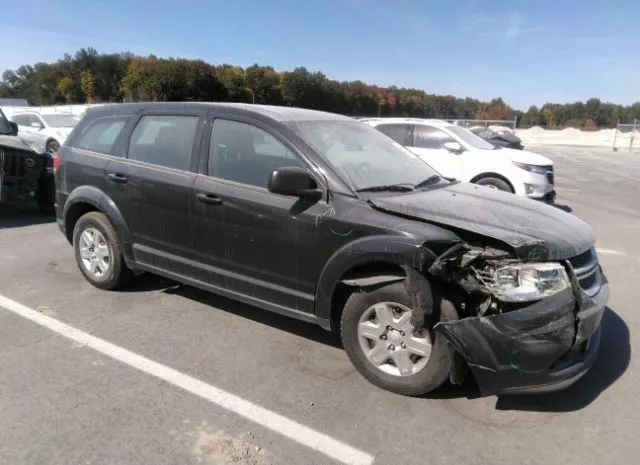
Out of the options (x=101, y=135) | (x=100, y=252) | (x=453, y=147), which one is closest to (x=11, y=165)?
(x=101, y=135)

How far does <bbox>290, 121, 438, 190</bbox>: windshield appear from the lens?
3824 mm

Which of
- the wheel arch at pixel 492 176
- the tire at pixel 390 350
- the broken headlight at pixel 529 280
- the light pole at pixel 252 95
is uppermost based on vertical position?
the light pole at pixel 252 95

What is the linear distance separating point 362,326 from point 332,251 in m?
0.53

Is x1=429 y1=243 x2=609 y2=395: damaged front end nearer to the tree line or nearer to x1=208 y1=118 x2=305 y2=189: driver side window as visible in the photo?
x1=208 y1=118 x2=305 y2=189: driver side window

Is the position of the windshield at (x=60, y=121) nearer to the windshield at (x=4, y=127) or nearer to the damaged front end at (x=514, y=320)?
the windshield at (x=4, y=127)

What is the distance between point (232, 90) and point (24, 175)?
88727 millimetres

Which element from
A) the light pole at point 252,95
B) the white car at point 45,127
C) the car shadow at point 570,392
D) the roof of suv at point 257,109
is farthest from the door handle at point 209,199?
the light pole at point 252,95

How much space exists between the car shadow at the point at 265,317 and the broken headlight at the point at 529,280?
1.49m

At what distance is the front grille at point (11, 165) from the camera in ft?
26.1

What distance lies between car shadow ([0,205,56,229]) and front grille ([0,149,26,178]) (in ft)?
2.50

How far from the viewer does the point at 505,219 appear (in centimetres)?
338

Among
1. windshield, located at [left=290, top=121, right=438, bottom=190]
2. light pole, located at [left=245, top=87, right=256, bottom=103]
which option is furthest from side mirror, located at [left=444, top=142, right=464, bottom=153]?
light pole, located at [left=245, top=87, right=256, bottom=103]

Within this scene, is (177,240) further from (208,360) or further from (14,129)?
(14,129)

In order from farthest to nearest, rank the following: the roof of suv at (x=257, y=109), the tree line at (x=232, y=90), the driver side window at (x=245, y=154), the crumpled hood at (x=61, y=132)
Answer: the tree line at (x=232, y=90), the crumpled hood at (x=61, y=132), the roof of suv at (x=257, y=109), the driver side window at (x=245, y=154)
